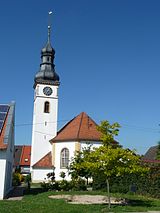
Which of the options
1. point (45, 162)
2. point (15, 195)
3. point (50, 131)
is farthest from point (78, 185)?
point (50, 131)

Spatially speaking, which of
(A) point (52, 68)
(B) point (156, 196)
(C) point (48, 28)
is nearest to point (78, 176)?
(B) point (156, 196)

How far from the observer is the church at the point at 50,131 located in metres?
46.0

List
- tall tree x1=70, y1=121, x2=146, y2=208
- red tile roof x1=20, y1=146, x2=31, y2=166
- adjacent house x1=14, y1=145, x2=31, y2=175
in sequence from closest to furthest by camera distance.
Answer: tall tree x1=70, y1=121, x2=146, y2=208, adjacent house x1=14, y1=145, x2=31, y2=175, red tile roof x1=20, y1=146, x2=31, y2=166

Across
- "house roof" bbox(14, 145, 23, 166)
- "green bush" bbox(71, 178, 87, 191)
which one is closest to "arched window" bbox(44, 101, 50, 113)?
"house roof" bbox(14, 145, 23, 166)

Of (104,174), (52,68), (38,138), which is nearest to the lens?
(104,174)

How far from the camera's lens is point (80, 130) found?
46625 millimetres

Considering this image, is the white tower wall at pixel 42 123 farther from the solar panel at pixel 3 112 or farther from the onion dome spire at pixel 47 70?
the solar panel at pixel 3 112

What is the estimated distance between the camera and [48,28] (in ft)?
191

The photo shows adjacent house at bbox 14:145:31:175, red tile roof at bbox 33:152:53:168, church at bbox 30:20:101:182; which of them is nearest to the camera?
church at bbox 30:20:101:182

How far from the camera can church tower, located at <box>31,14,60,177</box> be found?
50.3 meters

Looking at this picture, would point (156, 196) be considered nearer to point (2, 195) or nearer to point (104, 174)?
point (104, 174)

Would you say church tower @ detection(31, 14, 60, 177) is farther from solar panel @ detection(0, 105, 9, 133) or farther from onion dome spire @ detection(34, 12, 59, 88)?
solar panel @ detection(0, 105, 9, 133)

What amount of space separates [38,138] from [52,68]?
11.4 metres

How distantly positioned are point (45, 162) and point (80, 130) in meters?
6.85
